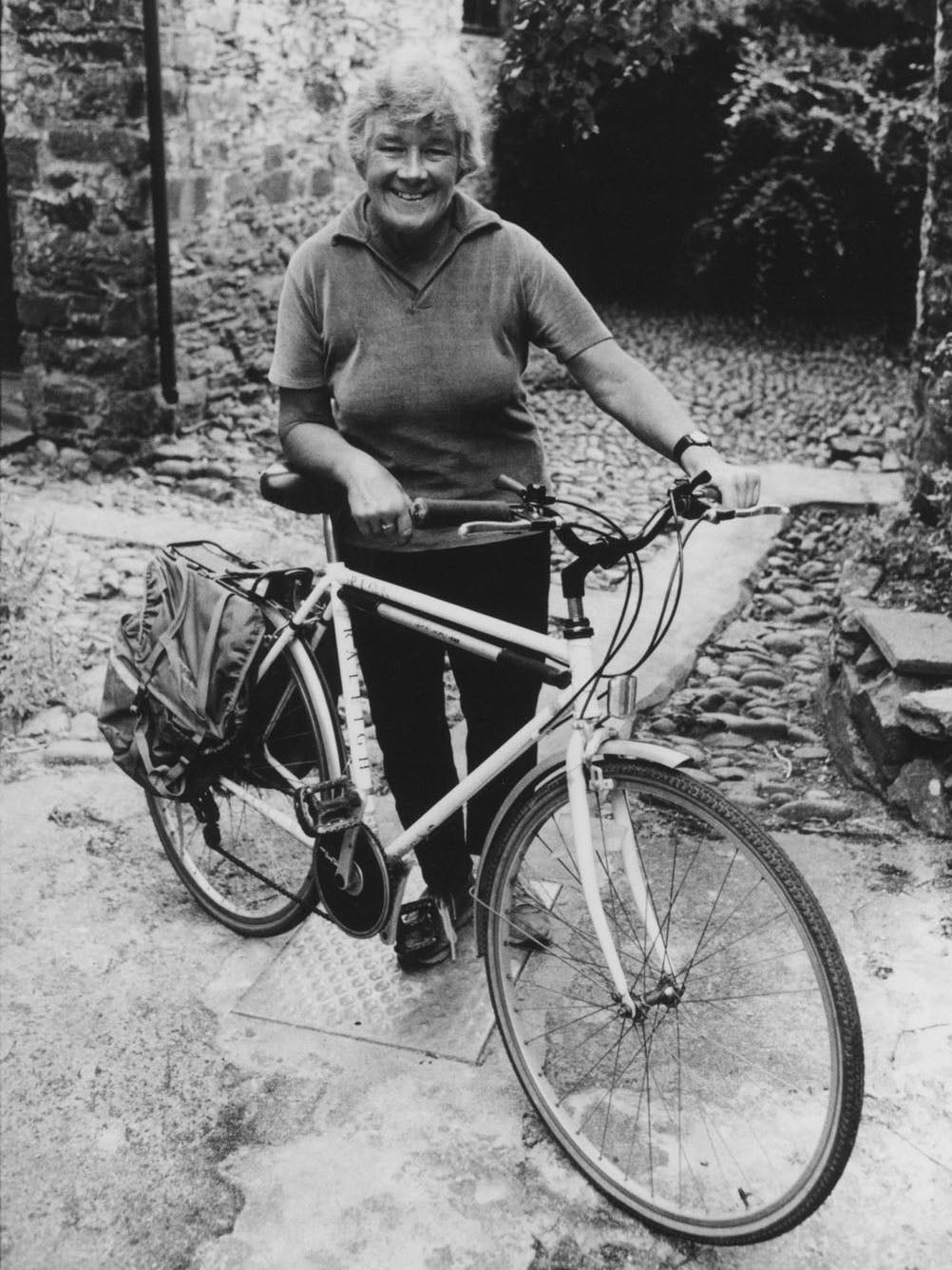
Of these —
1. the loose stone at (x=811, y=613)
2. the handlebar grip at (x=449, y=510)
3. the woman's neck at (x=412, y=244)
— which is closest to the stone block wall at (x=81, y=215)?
the loose stone at (x=811, y=613)

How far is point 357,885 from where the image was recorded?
108 inches

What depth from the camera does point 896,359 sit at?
387 inches

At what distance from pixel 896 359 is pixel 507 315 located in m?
8.06

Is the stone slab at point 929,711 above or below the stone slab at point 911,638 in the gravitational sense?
below

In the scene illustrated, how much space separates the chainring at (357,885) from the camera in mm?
2693

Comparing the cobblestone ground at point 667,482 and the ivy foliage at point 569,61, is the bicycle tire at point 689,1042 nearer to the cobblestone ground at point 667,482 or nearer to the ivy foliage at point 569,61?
A: the cobblestone ground at point 667,482

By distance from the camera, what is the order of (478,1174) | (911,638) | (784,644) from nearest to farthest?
1. (478,1174)
2. (911,638)
3. (784,644)

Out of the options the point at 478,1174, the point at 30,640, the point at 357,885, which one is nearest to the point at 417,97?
the point at 357,885

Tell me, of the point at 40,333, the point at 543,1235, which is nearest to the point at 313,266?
the point at 543,1235

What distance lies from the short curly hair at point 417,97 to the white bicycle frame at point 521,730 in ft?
2.87

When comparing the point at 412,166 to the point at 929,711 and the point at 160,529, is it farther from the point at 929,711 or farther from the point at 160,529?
the point at 160,529

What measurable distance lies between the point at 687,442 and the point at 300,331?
0.83m

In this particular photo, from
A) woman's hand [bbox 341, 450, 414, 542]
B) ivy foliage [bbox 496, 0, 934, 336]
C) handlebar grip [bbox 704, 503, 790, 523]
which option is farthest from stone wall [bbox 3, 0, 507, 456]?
handlebar grip [bbox 704, 503, 790, 523]

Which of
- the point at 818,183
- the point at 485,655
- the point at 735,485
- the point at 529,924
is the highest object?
the point at 818,183
